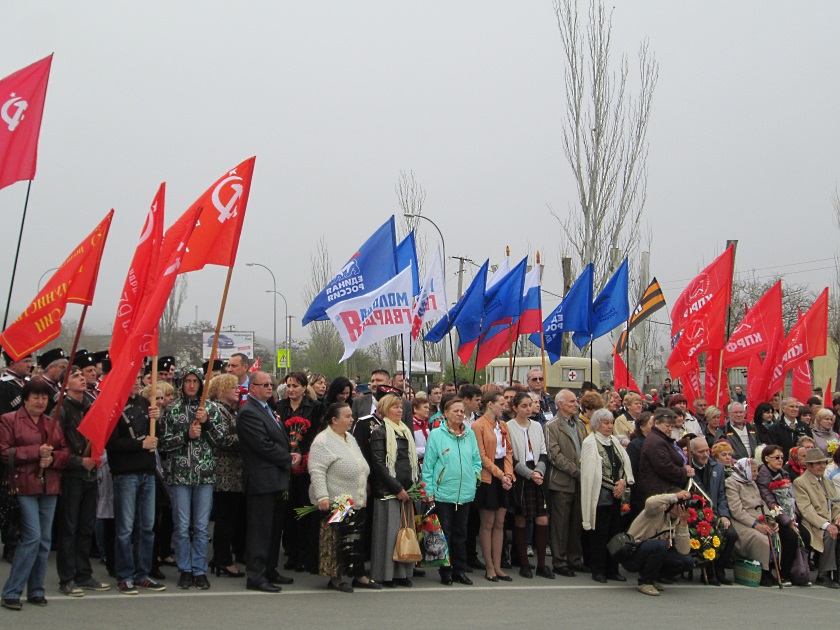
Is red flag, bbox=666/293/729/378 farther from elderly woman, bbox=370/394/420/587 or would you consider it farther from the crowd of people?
elderly woman, bbox=370/394/420/587

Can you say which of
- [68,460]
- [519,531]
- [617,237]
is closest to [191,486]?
[68,460]

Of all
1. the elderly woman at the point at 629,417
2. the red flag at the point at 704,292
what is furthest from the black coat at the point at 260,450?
the red flag at the point at 704,292

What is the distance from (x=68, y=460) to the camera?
7.93m

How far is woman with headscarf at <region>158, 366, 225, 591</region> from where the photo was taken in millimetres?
8664

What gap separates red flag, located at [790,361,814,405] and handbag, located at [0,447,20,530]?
12.7 metres

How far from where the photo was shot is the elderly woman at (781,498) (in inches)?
424

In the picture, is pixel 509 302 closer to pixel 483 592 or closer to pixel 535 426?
pixel 535 426

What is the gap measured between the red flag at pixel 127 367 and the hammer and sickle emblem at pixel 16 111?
93.1 inches

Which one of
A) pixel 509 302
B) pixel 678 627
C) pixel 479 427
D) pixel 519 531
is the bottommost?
pixel 678 627

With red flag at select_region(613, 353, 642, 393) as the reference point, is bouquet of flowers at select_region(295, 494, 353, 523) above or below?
below

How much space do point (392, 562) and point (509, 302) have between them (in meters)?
6.49

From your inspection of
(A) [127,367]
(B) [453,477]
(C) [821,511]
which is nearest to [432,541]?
(B) [453,477]

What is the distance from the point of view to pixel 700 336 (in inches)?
556

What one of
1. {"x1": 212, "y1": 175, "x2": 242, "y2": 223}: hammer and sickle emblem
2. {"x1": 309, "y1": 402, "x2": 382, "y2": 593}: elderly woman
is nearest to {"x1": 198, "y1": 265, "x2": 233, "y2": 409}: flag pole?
{"x1": 212, "y1": 175, "x2": 242, "y2": 223}: hammer and sickle emblem
